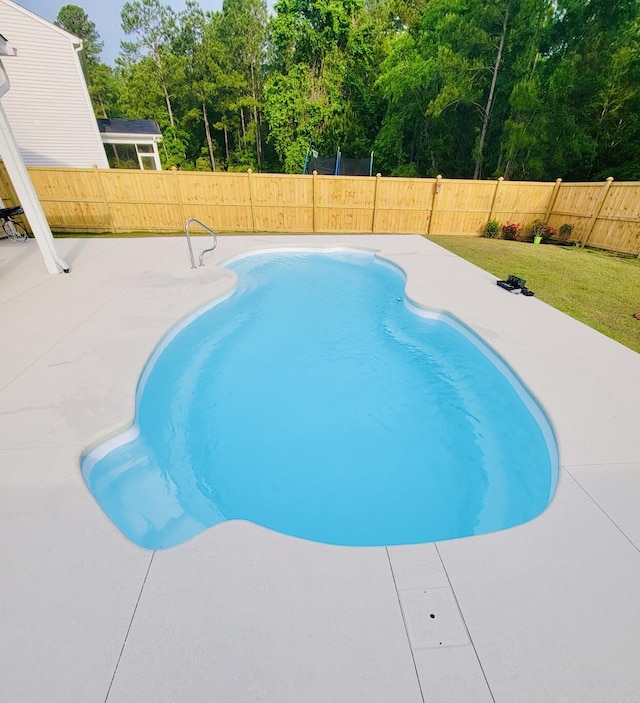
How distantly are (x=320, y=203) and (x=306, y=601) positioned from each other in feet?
36.0

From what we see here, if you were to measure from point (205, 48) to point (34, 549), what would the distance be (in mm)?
31460

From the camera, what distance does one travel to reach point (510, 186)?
1107 cm

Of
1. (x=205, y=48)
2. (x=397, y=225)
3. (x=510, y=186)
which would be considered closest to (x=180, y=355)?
(x=397, y=225)

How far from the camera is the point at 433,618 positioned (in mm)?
1750

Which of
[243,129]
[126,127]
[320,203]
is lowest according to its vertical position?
[320,203]

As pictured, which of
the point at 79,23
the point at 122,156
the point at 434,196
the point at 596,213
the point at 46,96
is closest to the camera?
the point at 596,213

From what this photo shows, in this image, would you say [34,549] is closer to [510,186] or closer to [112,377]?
[112,377]

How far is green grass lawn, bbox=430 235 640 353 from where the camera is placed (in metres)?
5.68

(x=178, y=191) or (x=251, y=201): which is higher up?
(x=178, y=191)

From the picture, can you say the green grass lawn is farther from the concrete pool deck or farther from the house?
the house

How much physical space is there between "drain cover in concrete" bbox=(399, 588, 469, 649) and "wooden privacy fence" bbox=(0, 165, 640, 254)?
10904 mm

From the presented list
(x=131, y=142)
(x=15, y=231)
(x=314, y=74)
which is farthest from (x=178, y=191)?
(x=314, y=74)

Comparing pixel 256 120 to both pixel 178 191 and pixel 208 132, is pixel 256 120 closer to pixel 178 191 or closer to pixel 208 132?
pixel 208 132

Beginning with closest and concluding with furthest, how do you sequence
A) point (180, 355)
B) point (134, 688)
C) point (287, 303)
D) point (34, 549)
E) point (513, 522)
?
point (134, 688)
point (34, 549)
point (513, 522)
point (180, 355)
point (287, 303)
